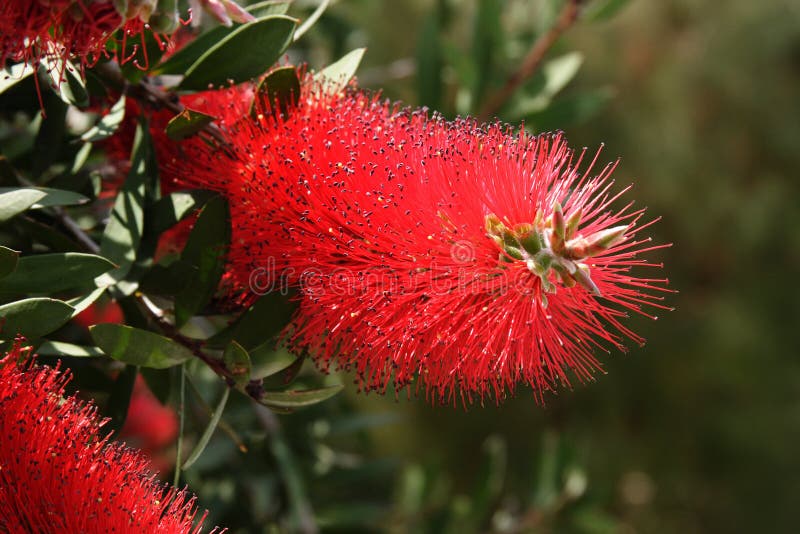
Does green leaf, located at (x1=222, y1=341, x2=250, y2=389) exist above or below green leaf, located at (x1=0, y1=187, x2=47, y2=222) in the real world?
below

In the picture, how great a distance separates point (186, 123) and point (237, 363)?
0.93 feet

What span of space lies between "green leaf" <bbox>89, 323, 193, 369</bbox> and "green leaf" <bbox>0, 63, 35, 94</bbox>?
11.3 inches

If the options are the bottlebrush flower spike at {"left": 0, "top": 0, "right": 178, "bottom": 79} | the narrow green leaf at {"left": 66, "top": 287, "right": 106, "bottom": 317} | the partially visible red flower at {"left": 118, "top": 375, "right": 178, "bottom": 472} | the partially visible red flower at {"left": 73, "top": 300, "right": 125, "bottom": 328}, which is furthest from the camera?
the partially visible red flower at {"left": 118, "top": 375, "right": 178, "bottom": 472}

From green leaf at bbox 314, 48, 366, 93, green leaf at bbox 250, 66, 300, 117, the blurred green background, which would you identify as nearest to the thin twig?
green leaf at bbox 314, 48, 366, 93

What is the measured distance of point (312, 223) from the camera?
87 cm

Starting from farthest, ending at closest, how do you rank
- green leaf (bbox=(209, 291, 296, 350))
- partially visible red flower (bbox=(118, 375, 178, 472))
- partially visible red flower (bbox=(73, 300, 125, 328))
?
partially visible red flower (bbox=(118, 375, 178, 472))
partially visible red flower (bbox=(73, 300, 125, 328))
green leaf (bbox=(209, 291, 296, 350))

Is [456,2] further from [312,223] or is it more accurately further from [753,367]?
[753,367]

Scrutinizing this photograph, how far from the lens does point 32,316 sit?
2.44 feet

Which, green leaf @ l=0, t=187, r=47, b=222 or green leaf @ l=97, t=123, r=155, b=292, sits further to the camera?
green leaf @ l=97, t=123, r=155, b=292

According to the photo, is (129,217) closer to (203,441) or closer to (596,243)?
(203,441)

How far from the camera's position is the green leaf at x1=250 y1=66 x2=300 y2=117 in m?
0.89

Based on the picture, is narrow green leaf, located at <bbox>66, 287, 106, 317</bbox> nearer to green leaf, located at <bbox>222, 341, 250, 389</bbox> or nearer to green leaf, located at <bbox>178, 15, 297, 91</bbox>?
green leaf, located at <bbox>222, 341, 250, 389</bbox>

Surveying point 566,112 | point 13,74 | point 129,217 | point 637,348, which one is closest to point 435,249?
point 129,217

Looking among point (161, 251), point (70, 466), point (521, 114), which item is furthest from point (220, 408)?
point (521, 114)
